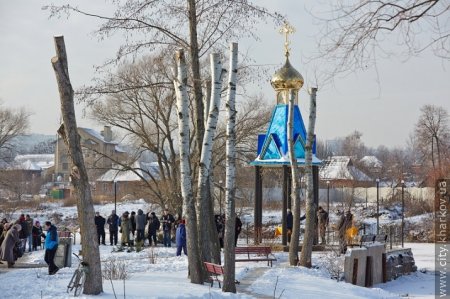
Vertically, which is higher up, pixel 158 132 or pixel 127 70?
pixel 127 70

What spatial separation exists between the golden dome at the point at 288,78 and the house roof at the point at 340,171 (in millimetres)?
45601

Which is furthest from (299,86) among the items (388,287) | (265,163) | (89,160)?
(89,160)

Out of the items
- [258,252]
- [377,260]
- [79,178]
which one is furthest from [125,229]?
[79,178]

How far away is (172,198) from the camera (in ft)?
102

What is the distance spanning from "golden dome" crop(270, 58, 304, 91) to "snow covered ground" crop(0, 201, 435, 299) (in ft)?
18.4

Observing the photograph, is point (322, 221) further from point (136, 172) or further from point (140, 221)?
point (136, 172)

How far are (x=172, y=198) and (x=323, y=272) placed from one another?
15.2 m

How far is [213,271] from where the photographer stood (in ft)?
41.1

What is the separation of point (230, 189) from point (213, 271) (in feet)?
5.79

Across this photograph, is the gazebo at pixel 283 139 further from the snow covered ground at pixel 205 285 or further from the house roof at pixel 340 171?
the house roof at pixel 340 171

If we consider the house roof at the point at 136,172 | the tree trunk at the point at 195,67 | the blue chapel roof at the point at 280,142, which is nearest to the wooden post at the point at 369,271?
the blue chapel roof at the point at 280,142

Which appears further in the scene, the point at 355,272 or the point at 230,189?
the point at 355,272

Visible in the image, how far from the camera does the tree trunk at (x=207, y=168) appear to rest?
497 inches

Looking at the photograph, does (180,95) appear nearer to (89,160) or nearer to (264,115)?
(264,115)
